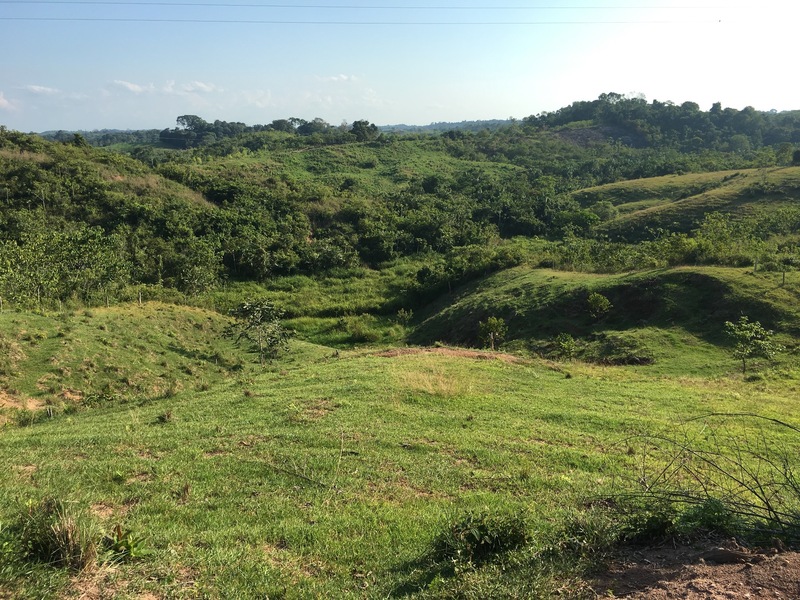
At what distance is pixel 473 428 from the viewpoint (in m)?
12.0

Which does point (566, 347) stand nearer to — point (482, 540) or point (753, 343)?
point (753, 343)

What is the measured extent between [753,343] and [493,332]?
1373 cm

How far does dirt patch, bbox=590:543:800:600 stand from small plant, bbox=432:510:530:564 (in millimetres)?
998

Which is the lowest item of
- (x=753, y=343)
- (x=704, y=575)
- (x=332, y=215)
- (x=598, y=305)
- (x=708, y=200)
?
(x=753, y=343)

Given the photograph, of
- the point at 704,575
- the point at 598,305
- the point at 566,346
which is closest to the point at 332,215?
the point at 598,305

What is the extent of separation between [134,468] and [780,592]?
9205 mm

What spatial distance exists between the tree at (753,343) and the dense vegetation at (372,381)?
13 centimetres

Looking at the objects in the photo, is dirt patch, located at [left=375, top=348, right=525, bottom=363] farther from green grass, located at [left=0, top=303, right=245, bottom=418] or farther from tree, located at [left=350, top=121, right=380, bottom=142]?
tree, located at [left=350, top=121, right=380, bottom=142]

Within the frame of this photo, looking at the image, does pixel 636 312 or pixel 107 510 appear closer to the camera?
pixel 107 510

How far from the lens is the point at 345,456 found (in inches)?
369

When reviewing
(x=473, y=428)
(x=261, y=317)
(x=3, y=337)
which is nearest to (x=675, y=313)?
(x=473, y=428)

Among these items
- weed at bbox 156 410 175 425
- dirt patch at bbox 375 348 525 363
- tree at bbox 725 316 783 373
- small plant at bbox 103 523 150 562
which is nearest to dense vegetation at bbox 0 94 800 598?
small plant at bbox 103 523 150 562

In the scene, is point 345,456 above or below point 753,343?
above

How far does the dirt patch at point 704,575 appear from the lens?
13.4 feet
